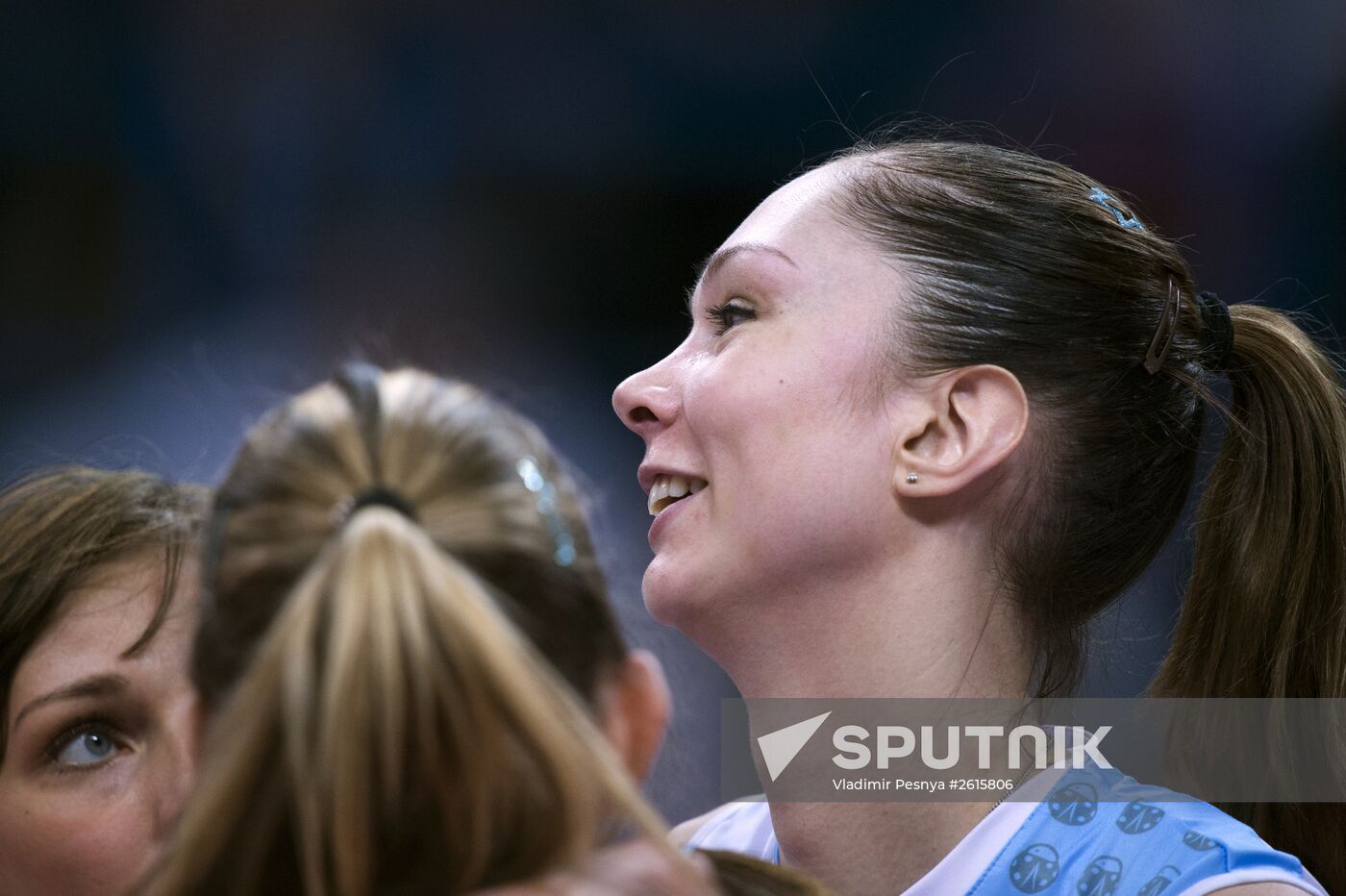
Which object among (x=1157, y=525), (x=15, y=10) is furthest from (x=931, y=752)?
(x=15, y=10)

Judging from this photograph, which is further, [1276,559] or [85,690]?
[1276,559]

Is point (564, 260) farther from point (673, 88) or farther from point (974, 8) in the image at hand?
point (974, 8)

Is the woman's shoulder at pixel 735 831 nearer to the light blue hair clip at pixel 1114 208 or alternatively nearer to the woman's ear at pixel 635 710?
the woman's ear at pixel 635 710

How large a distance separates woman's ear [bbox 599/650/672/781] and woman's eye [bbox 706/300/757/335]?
61cm

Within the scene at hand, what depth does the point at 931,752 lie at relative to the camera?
1.31m

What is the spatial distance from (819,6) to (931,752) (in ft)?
7.11

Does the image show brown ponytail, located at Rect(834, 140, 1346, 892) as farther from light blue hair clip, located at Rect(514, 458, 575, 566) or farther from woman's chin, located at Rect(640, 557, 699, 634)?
light blue hair clip, located at Rect(514, 458, 575, 566)

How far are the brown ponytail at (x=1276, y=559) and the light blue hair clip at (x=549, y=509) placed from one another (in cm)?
92

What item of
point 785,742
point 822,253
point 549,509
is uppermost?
point 822,253

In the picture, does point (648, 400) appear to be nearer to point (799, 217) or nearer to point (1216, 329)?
point (799, 217)

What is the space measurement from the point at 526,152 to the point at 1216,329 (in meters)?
1.99

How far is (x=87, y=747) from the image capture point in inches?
47.6

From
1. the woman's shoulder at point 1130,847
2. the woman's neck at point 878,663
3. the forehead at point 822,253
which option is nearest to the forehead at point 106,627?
the woman's neck at point 878,663

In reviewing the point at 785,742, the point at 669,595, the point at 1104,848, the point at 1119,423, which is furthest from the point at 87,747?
the point at 1119,423
